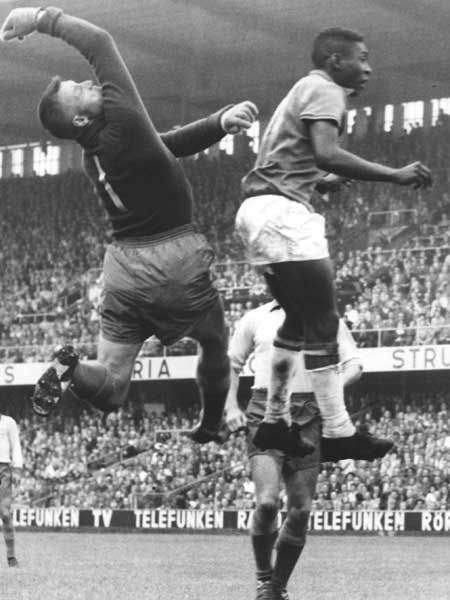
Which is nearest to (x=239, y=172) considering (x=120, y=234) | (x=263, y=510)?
A: (x=263, y=510)

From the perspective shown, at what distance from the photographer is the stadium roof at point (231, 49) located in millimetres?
35125

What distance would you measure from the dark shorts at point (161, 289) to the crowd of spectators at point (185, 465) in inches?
879

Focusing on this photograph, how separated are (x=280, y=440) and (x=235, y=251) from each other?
107 ft

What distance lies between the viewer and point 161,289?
7.14 m

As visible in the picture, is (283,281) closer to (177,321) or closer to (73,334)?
(177,321)

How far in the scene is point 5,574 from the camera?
51.0ft

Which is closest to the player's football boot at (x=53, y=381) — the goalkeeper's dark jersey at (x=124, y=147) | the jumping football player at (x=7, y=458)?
the goalkeeper's dark jersey at (x=124, y=147)

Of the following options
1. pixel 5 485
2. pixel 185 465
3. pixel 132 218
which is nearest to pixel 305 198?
pixel 132 218

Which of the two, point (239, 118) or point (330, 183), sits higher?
point (239, 118)

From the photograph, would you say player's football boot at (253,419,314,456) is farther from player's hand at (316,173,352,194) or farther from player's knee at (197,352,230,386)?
player's hand at (316,173,352,194)

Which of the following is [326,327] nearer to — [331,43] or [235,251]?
[331,43]

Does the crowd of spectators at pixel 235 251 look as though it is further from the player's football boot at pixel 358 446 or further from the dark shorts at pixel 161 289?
the dark shorts at pixel 161 289

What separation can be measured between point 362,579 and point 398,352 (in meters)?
18.3

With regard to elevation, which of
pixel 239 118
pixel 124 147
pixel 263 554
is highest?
pixel 239 118
